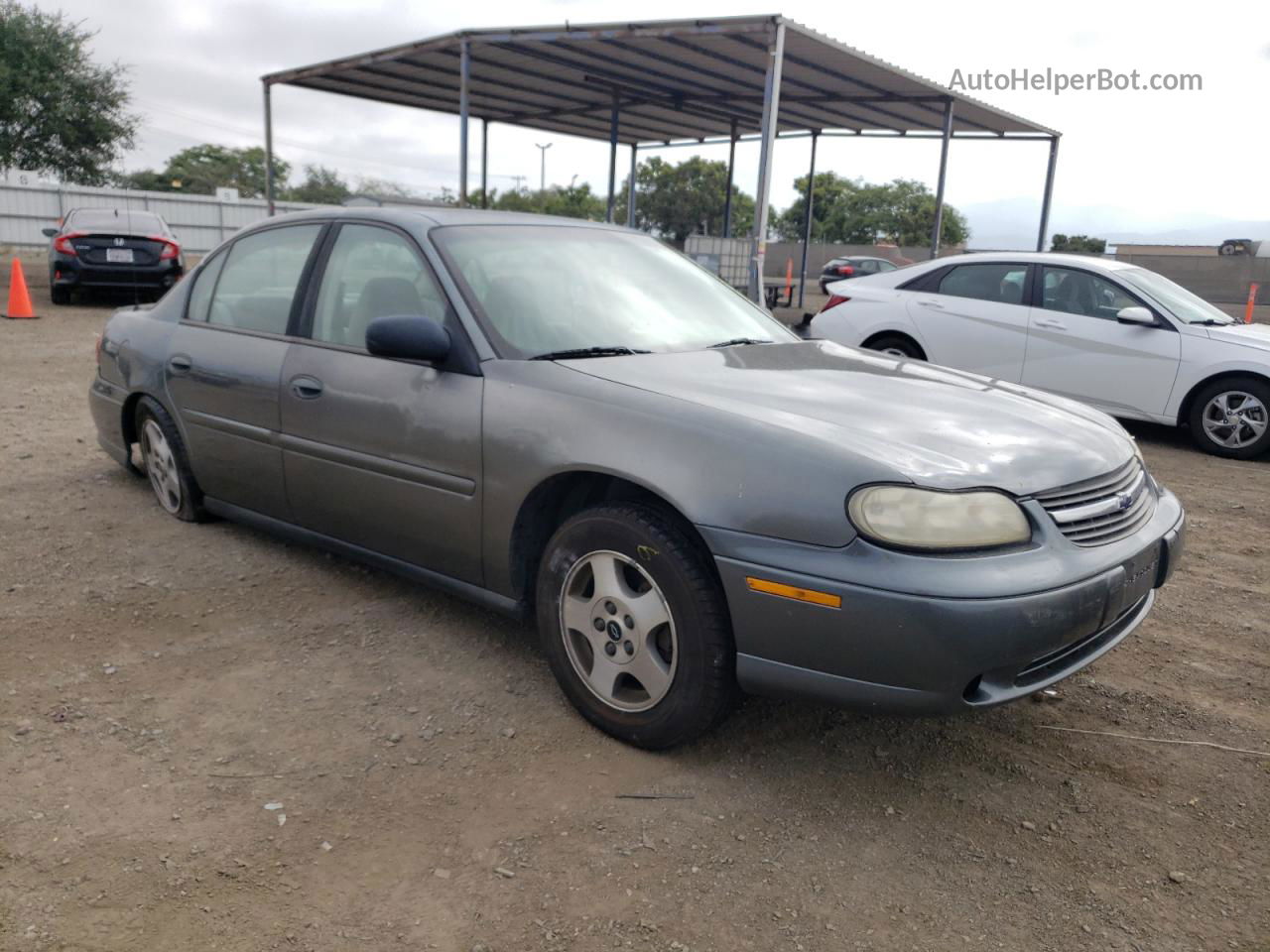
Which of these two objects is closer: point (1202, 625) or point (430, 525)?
point (430, 525)

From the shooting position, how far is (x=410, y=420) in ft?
10.6

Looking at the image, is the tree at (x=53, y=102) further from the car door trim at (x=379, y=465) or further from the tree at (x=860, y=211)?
the tree at (x=860, y=211)

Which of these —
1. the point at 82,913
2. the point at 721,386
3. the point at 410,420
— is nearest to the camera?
the point at 82,913

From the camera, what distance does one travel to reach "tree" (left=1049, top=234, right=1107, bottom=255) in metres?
41.5

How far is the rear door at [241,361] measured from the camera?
151 inches

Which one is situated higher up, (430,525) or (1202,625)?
(430,525)

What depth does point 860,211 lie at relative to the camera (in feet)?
221

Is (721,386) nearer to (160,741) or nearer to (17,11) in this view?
(160,741)

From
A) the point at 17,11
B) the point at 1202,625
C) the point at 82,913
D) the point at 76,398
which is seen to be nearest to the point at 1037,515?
the point at 1202,625

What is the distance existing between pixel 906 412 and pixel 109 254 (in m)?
14.3

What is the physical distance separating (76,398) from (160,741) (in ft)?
19.6

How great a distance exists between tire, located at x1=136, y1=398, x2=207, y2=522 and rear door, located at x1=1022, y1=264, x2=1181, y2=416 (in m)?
6.10

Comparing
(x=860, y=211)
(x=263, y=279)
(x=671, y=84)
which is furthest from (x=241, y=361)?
(x=860, y=211)

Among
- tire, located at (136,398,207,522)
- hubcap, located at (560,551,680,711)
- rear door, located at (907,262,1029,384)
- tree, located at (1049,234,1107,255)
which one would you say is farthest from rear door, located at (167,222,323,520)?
tree, located at (1049,234,1107,255)
